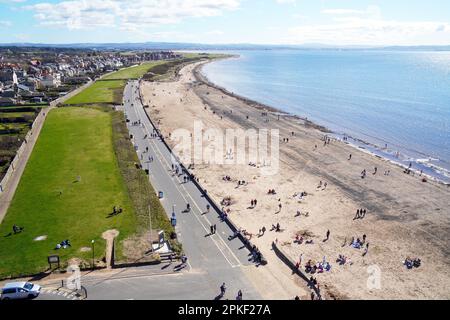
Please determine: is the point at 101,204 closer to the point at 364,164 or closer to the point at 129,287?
the point at 129,287

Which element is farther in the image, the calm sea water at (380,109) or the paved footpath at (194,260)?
the calm sea water at (380,109)

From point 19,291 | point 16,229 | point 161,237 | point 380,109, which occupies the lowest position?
point 19,291

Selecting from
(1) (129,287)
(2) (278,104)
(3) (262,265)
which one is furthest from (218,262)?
(2) (278,104)

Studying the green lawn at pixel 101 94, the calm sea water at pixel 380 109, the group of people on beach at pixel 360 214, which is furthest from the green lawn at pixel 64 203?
the calm sea water at pixel 380 109

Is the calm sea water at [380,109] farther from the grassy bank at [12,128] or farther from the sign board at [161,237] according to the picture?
the grassy bank at [12,128]

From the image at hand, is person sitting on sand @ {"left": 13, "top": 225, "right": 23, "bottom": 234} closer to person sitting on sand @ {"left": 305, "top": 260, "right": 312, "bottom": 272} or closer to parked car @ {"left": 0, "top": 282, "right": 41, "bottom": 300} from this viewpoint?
parked car @ {"left": 0, "top": 282, "right": 41, "bottom": 300}

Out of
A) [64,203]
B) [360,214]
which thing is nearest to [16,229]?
[64,203]

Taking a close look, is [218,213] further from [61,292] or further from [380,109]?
[380,109]
